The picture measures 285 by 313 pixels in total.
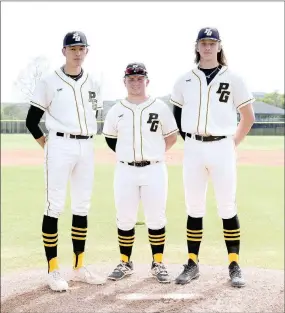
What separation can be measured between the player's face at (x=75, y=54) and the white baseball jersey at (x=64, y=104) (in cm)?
13

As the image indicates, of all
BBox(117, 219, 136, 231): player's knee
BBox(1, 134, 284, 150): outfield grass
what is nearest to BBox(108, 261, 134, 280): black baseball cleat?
BBox(117, 219, 136, 231): player's knee

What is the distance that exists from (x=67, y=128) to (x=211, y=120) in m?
1.09

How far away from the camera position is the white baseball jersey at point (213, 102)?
396 centimetres

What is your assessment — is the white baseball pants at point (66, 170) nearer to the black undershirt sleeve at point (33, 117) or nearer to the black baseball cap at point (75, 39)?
the black undershirt sleeve at point (33, 117)

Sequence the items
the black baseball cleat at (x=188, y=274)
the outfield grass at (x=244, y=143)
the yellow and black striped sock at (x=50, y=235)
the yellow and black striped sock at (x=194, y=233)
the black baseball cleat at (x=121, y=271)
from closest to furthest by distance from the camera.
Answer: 1. the yellow and black striped sock at (x=50, y=235)
2. the yellow and black striped sock at (x=194, y=233)
3. the black baseball cleat at (x=188, y=274)
4. the black baseball cleat at (x=121, y=271)
5. the outfield grass at (x=244, y=143)

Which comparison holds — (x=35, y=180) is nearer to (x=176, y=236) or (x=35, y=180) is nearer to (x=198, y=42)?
(x=176, y=236)

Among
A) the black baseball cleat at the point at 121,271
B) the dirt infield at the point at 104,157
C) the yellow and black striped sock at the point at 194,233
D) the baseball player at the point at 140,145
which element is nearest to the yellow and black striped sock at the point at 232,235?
the yellow and black striped sock at the point at 194,233

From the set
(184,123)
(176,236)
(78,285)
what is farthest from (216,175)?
(176,236)

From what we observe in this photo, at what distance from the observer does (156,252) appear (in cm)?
435

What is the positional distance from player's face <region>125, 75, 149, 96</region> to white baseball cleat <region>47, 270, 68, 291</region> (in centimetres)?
159

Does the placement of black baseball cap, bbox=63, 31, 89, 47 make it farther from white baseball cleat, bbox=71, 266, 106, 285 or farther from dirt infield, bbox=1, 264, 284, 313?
dirt infield, bbox=1, 264, 284, 313

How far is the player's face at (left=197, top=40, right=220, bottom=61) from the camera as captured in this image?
3.96 metres

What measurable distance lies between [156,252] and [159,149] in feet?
2.92

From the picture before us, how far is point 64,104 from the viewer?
401 centimetres
